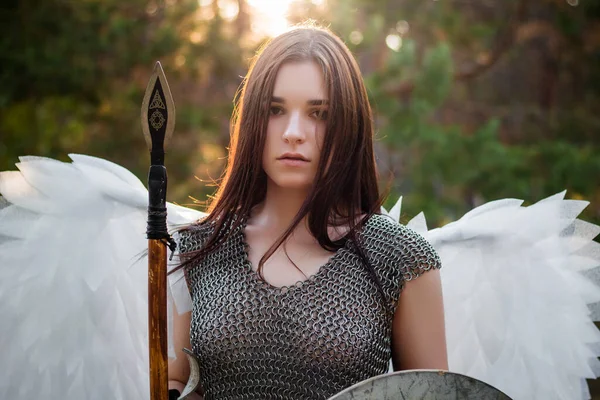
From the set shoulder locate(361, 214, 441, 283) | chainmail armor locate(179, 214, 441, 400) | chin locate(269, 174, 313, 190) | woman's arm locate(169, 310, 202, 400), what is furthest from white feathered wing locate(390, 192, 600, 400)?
woman's arm locate(169, 310, 202, 400)

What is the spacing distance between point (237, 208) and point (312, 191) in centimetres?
28

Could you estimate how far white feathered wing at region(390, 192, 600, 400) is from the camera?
99.2 inches

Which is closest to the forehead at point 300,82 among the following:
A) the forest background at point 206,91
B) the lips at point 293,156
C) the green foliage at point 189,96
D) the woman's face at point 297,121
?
the woman's face at point 297,121

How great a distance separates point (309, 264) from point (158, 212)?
1.69ft

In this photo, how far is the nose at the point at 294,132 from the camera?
6.39 ft

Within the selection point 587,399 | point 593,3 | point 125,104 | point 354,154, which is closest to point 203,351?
point 354,154

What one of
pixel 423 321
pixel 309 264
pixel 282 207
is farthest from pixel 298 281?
pixel 423 321

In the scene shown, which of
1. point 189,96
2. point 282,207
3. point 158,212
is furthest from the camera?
point 189,96

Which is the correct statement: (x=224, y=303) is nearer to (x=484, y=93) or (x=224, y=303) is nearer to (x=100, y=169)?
(x=100, y=169)

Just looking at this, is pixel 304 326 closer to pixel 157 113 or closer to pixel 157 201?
pixel 157 201

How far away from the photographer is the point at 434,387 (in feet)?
5.34

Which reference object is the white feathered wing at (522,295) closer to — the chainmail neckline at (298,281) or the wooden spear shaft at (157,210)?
the chainmail neckline at (298,281)

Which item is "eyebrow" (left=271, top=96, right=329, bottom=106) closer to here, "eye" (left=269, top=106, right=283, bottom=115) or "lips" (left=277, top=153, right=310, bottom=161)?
"eye" (left=269, top=106, right=283, bottom=115)

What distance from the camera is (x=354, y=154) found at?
6.79ft
